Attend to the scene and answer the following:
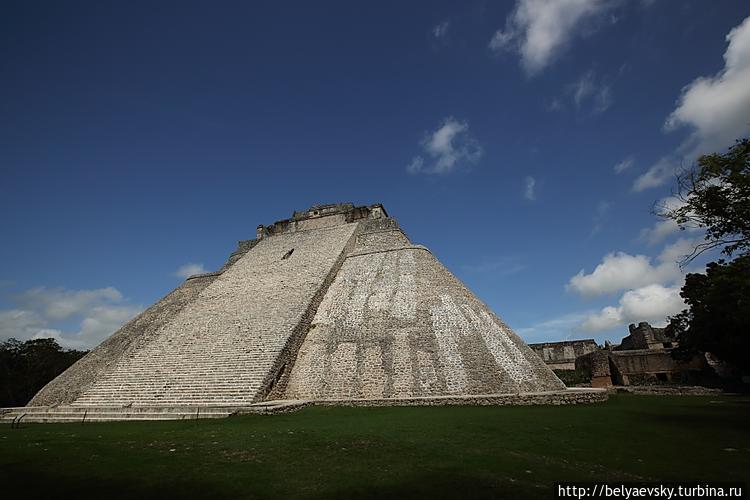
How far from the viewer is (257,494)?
3.84 m

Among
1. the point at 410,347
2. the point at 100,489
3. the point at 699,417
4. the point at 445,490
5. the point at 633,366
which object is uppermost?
the point at 410,347

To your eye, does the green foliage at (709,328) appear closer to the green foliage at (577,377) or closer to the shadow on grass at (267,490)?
the green foliage at (577,377)

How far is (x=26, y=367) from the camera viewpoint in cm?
2731

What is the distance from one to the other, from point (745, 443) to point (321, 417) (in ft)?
24.8

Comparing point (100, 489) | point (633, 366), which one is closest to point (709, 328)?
point (633, 366)

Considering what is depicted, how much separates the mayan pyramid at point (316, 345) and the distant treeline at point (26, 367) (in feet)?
50.3

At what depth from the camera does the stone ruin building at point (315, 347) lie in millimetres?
12070

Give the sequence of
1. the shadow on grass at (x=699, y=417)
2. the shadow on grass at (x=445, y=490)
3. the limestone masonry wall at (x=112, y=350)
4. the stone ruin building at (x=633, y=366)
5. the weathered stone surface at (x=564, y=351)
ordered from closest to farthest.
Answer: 1. the shadow on grass at (x=445, y=490)
2. the shadow on grass at (x=699, y=417)
3. the limestone masonry wall at (x=112, y=350)
4. the stone ruin building at (x=633, y=366)
5. the weathered stone surface at (x=564, y=351)

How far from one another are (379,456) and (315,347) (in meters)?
9.04

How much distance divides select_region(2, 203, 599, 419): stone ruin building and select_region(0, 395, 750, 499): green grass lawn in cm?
334

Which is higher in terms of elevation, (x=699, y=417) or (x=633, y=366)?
(x=633, y=366)

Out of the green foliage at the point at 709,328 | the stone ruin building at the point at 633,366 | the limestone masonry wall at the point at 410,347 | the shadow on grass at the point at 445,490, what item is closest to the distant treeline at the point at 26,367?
the limestone masonry wall at the point at 410,347

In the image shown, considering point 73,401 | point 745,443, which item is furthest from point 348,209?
point 745,443

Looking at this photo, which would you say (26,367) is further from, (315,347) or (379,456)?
(379,456)
